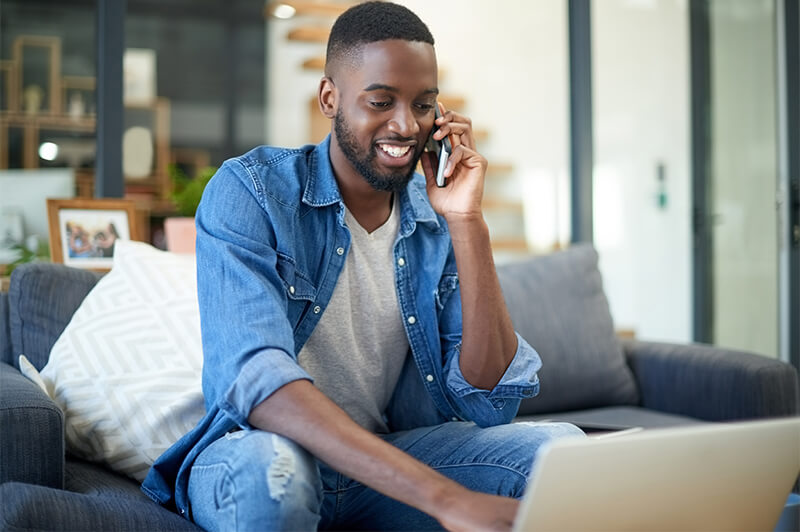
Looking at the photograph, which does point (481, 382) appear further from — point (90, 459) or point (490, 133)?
point (490, 133)

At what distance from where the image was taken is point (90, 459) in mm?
1441

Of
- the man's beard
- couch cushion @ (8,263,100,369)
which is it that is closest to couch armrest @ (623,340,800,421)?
the man's beard

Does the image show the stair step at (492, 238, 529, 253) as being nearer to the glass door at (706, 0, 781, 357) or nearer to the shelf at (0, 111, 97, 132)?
the glass door at (706, 0, 781, 357)

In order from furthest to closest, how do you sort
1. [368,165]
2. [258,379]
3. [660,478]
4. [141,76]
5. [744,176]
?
[141,76] < [744,176] < [368,165] < [258,379] < [660,478]

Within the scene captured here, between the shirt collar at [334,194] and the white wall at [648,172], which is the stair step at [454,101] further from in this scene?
the shirt collar at [334,194]

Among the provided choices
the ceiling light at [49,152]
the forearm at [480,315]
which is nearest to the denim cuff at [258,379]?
the forearm at [480,315]

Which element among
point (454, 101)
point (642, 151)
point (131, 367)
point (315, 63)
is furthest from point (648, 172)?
point (131, 367)

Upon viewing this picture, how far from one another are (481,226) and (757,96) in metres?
2.98

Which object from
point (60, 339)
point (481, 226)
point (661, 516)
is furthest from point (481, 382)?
point (60, 339)

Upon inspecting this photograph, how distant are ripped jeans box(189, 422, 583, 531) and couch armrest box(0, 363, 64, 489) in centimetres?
24

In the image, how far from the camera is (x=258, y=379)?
3.32 feet

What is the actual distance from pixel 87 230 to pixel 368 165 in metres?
1.09

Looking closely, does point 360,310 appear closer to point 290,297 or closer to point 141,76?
point 290,297

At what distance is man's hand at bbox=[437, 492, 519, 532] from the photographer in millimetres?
849
